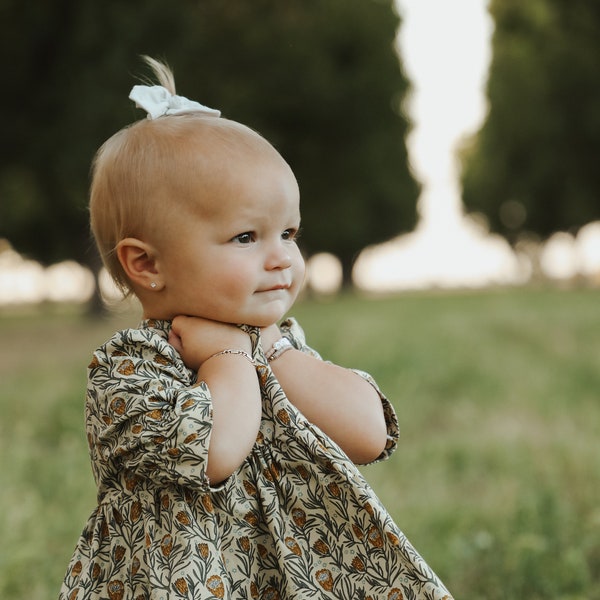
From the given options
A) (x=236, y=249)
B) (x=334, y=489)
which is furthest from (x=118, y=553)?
(x=236, y=249)

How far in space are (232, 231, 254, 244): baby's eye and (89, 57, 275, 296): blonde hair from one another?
13 centimetres

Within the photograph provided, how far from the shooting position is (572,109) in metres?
31.0

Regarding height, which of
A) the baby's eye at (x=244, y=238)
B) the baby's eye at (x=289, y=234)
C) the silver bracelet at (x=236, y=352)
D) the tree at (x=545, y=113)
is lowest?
the tree at (x=545, y=113)

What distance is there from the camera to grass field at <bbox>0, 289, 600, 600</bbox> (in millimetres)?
3957

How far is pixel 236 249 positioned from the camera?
196 centimetres

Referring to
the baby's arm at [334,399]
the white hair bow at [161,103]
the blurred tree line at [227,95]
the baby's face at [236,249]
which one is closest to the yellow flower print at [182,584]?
the baby's arm at [334,399]

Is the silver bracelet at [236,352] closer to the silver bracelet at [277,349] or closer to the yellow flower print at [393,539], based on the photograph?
the silver bracelet at [277,349]

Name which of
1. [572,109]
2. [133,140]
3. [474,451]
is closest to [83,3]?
[474,451]

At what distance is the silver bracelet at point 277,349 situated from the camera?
2088 millimetres

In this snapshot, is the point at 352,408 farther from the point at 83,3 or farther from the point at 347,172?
the point at 347,172

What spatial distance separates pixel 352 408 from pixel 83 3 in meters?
12.7

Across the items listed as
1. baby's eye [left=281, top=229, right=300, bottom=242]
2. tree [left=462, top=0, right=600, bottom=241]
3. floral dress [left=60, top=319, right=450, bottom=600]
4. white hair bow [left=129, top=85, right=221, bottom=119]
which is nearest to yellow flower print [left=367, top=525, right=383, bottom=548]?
floral dress [left=60, top=319, right=450, bottom=600]

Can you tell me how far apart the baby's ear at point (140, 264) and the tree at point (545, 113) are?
29771mm

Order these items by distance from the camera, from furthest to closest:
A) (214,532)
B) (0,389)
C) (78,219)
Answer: (78,219) → (0,389) → (214,532)
